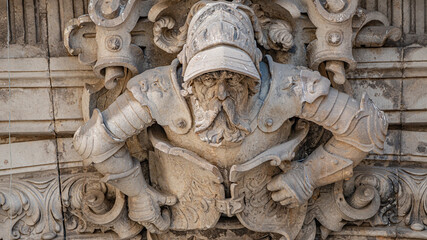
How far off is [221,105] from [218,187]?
Answer: 0.52 m

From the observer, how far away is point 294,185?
447cm

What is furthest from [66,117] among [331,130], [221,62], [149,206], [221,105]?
[331,130]

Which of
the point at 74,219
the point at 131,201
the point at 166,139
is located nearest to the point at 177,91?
the point at 166,139

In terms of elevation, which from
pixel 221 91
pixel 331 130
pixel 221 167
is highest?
pixel 221 91

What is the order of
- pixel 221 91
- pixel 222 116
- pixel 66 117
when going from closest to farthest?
pixel 221 91, pixel 222 116, pixel 66 117

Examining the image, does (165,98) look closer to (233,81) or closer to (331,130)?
(233,81)

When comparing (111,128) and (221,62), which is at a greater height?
(221,62)

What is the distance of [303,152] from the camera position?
4652 millimetres

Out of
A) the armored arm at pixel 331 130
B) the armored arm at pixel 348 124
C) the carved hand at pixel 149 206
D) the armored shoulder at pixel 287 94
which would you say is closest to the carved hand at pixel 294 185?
the armored arm at pixel 331 130

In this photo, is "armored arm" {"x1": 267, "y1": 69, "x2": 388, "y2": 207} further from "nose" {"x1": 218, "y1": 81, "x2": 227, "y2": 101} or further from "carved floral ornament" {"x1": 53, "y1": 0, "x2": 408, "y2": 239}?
"nose" {"x1": 218, "y1": 81, "x2": 227, "y2": 101}

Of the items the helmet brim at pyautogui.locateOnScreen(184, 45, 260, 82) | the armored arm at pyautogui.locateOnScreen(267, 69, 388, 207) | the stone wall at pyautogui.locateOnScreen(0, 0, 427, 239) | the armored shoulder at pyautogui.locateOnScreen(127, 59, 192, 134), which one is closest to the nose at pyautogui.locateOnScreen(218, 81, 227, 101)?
the helmet brim at pyautogui.locateOnScreen(184, 45, 260, 82)

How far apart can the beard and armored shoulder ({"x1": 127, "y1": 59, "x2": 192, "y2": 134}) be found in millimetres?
110

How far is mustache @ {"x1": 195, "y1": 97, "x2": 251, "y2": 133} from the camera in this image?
405 centimetres

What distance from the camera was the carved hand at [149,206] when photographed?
4535mm
